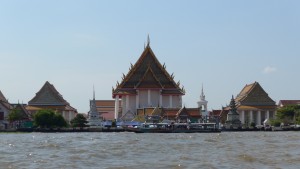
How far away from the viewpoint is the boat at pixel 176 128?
69062 mm

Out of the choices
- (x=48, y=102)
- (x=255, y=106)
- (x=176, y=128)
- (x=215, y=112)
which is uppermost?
(x=48, y=102)

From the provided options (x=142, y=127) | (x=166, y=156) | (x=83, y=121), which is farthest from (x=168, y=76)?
(x=166, y=156)

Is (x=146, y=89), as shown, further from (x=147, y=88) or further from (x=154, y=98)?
(x=154, y=98)

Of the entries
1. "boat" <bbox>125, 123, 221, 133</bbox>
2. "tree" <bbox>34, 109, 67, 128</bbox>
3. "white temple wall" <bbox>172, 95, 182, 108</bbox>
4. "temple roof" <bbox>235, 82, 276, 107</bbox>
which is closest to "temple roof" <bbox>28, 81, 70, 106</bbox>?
"white temple wall" <bbox>172, 95, 182, 108</bbox>

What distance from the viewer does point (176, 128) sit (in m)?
70.5

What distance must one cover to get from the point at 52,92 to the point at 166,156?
7525cm

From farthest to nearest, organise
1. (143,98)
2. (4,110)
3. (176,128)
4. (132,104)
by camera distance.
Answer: (132,104) < (143,98) < (4,110) < (176,128)

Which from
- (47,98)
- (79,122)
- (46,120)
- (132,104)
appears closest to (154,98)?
(132,104)

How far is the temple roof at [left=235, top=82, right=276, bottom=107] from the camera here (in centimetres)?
10131

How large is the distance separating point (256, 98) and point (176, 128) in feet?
114

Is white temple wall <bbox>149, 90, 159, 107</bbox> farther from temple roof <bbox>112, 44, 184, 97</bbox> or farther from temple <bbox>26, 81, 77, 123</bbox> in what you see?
temple <bbox>26, 81, 77, 123</bbox>

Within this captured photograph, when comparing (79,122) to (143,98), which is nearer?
(79,122)

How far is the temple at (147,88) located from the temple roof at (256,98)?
14.7 meters

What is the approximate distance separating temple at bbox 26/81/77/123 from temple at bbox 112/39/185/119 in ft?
31.8
